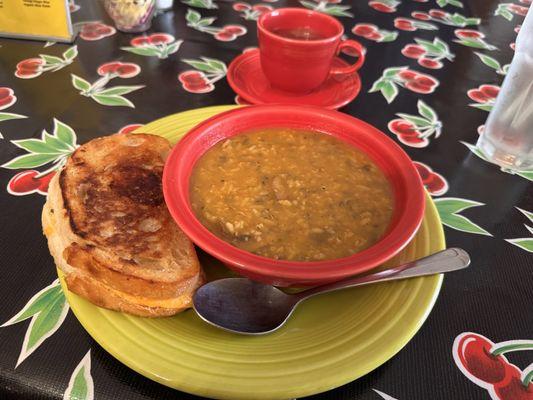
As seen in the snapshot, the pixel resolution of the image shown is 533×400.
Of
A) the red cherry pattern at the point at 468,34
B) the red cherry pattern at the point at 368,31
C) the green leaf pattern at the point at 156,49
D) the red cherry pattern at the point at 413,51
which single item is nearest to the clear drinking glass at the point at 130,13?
the green leaf pattern at the point at 156,49

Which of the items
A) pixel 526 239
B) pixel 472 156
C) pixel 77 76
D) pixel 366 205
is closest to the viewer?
pixel 366 205

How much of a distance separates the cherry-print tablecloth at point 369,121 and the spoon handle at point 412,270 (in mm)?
133

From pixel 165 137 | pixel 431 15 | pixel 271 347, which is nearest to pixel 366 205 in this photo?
pixel 271 347

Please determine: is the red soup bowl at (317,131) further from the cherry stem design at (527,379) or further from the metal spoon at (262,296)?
the cherry stem design at (527,379)

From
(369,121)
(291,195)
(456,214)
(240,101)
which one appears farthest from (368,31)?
(291,195)

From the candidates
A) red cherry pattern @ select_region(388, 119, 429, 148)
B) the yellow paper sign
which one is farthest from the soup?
the yellow paper sign

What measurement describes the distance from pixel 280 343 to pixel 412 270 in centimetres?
38

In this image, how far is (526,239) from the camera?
54.3 inches

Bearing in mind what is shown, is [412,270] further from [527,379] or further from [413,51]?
[413,51]

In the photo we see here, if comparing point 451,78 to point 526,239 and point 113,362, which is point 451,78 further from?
point 113,362

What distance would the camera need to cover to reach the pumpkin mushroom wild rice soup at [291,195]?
1.13 m

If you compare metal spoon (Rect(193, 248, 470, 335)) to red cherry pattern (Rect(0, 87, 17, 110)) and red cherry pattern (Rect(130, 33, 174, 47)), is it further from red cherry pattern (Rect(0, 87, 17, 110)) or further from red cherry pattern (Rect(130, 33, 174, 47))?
red cherry pattern (Rect(130, 33, 174, 47))

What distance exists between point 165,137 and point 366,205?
733 mm

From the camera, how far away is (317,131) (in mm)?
1470
